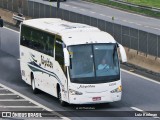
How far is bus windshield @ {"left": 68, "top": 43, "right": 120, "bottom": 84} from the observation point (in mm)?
28641

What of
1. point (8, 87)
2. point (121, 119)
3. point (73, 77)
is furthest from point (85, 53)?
point (8, 87)

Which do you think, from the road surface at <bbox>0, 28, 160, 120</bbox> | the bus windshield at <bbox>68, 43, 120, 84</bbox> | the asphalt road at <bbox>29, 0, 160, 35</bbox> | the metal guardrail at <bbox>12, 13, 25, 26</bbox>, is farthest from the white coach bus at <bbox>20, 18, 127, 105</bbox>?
the asphalt road at <bbox>29, 0, 160, 35</bbox>

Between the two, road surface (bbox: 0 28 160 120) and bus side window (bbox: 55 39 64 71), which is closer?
road surface (bbox: 0 28 160 120)

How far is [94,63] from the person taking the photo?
94.7 feet

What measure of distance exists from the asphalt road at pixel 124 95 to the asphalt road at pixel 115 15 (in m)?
22.5

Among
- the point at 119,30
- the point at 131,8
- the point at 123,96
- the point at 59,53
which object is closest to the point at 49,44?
the point at 59,53

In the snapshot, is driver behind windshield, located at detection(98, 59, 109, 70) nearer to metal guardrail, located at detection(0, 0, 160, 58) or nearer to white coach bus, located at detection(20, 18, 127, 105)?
white coach bus, located at detection(20, 18, 127, 105)

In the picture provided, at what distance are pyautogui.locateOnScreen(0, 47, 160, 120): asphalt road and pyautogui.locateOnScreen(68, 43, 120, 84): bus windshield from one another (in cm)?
119

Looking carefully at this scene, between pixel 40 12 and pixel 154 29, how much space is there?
1094cm

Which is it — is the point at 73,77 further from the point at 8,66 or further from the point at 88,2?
the point at 88,2

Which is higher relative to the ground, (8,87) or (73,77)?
(73,77)

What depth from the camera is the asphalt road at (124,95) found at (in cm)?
Result: 2895

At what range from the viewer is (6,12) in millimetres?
57625

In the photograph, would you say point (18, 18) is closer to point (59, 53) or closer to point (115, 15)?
point (115, 15)
